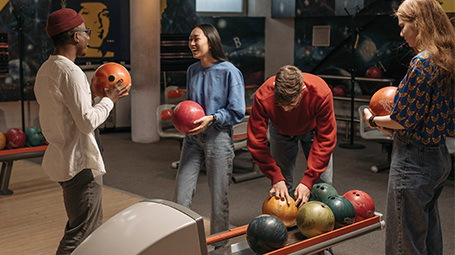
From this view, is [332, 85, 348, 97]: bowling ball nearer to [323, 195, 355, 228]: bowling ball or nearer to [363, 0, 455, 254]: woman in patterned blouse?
→ [323, 195, 355, 228]: bowling ball

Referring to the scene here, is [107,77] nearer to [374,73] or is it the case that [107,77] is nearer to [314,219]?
[314,219]

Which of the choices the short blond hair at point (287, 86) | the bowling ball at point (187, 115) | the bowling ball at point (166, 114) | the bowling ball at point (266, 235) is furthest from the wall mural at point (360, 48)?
the bowling ball at point (266, 235)

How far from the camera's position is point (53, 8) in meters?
8.27

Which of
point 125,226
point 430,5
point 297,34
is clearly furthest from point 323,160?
point 297,34

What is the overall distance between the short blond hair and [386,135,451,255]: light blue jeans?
Answer: 0.61 m

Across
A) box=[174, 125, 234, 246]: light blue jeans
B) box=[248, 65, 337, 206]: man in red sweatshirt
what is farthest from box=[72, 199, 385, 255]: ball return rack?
box=[174, 125, 234, 246]: light blue jeans

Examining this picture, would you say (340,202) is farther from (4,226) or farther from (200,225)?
(4,226)

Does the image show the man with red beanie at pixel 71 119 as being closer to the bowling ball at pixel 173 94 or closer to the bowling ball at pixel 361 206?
the bowling ball at pixel 361 206

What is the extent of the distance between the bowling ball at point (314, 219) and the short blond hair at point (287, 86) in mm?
630

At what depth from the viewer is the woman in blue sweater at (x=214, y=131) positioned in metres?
3.24

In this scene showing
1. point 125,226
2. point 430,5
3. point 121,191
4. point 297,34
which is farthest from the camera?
point 297,34

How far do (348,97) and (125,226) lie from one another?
7.25 m

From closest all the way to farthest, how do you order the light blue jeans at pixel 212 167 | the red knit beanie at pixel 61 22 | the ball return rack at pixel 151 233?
the ball return rack at pixel 151 233 < the red knit beanie at pixel 61 22 < the light blue jeans at pixel 212 167

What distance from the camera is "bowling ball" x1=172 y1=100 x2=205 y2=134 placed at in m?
3.14
